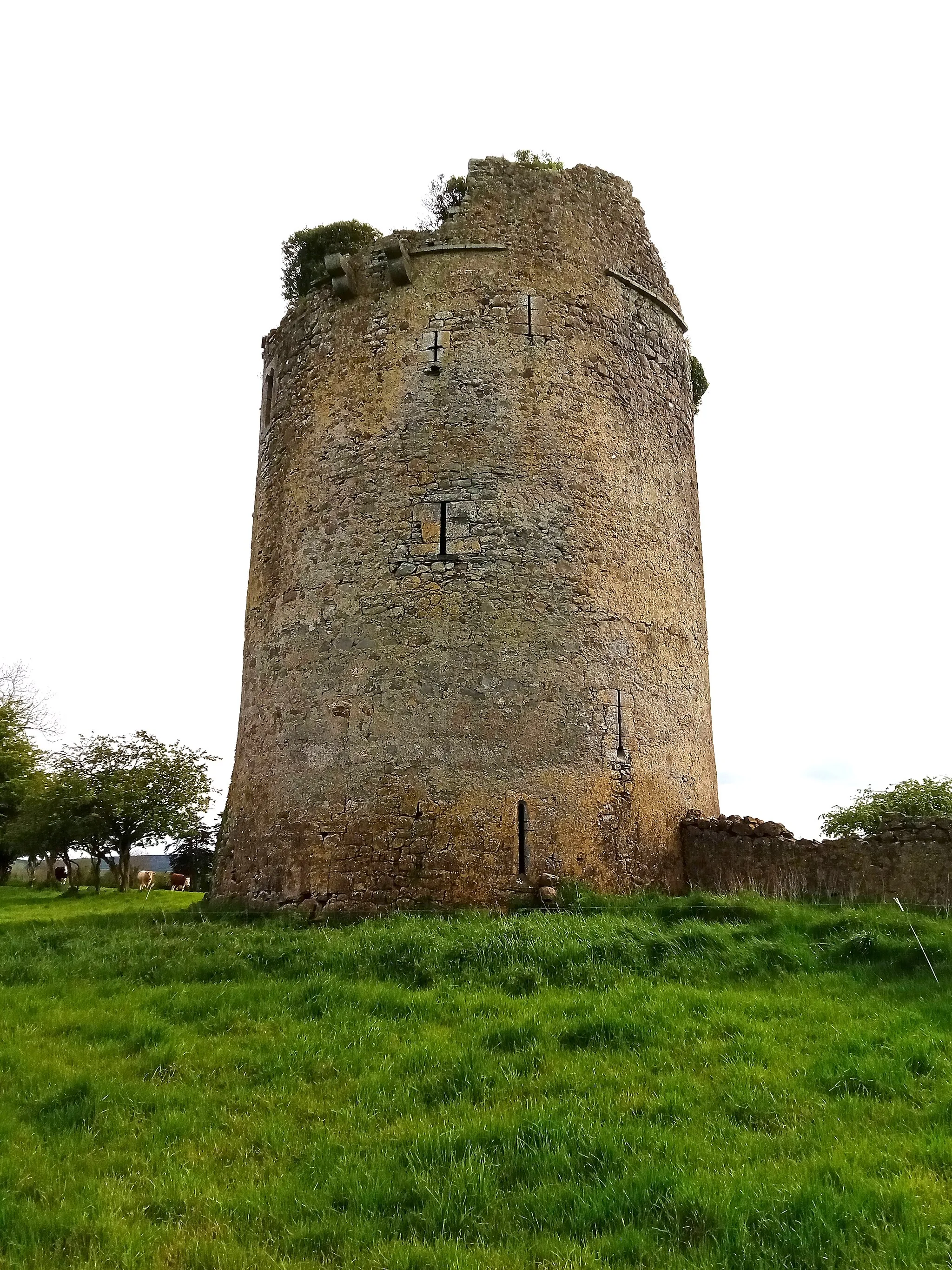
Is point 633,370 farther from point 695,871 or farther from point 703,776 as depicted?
point 695,871

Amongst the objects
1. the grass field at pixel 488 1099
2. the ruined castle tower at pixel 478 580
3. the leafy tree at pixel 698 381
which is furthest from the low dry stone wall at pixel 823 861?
the leafy tree at pixel 698 381

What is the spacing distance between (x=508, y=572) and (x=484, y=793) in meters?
2.56

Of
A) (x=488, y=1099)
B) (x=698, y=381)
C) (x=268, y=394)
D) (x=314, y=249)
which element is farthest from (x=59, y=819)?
(x=488, y=1099)

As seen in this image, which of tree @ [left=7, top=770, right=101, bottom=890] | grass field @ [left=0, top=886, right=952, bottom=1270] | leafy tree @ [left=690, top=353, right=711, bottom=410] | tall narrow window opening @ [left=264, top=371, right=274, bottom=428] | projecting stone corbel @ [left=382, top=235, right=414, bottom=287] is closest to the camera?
grass field @ [left=0, top=886, right=952, bottom=1270]

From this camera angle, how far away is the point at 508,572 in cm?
1089

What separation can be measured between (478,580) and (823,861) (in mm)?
4851

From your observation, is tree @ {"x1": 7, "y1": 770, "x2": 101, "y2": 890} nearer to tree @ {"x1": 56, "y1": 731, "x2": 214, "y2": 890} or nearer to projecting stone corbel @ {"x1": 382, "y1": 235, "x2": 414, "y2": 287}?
tree @ {"x1": 56, "y1": 731, "x2": 214, "y2": 890}

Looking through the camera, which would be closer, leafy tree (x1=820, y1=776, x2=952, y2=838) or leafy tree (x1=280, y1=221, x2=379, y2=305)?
leafy tree (x1=280, y1=221, x2=379, y2=305)

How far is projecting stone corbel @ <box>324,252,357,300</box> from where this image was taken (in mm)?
12508

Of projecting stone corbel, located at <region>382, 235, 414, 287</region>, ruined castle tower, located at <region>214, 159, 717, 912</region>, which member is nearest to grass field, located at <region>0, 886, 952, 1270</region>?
ruined castle tower, located at <region>214, 159, 717, 912</region>

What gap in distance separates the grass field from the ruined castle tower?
2.27 m

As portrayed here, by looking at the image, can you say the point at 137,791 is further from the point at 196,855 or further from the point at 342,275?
the point at 342,275

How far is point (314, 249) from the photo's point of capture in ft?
44.3

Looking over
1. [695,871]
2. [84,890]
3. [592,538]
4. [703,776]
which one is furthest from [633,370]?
[84,890]
